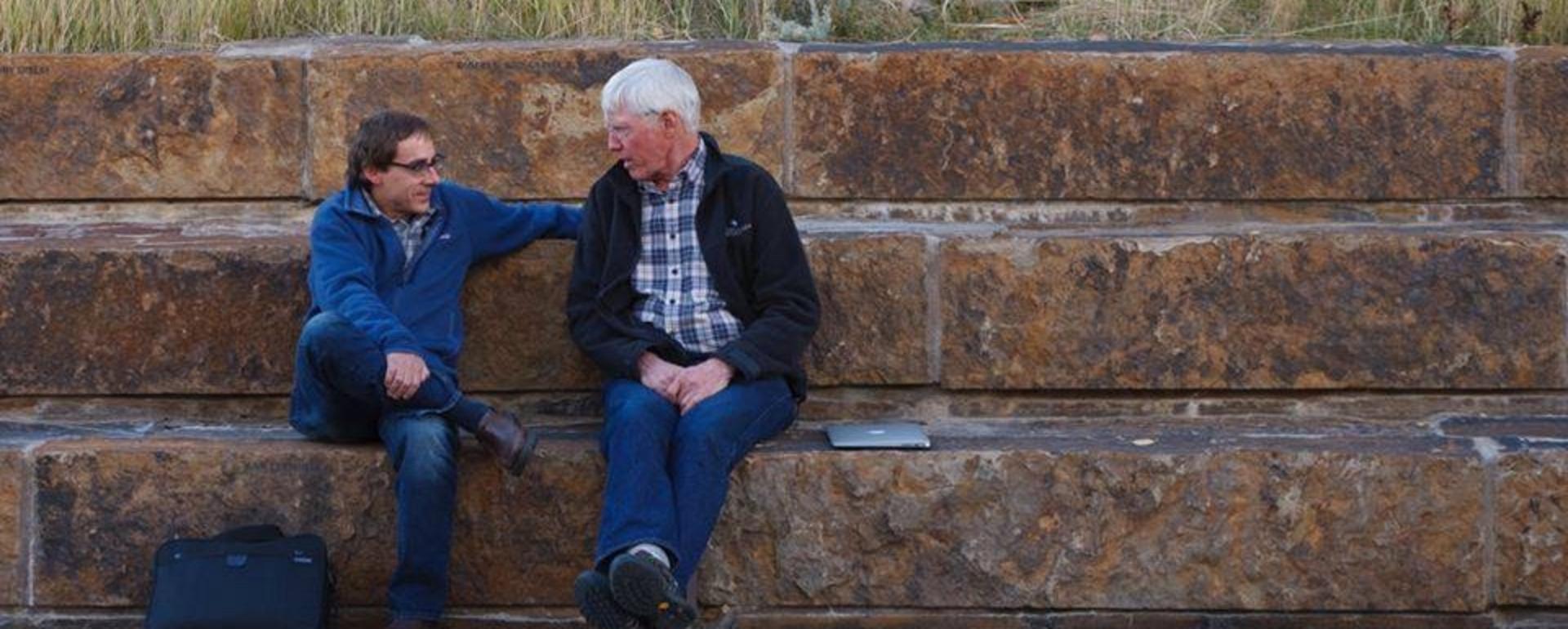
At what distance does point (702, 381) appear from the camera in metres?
5.07

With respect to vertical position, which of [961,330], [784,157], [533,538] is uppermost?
[784,157]

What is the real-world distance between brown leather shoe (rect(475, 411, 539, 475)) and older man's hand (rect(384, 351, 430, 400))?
0.18m

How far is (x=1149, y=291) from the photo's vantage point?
547cm

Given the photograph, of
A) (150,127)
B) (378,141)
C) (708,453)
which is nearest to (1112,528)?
(708,453)

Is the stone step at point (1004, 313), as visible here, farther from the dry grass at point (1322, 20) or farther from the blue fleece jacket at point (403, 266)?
the dry grass at point (1322, 20)

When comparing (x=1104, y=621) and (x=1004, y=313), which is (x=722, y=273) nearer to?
(x=1004, y=313)

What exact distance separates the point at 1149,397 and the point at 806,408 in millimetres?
858

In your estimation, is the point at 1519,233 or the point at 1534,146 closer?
the point at 1519,233

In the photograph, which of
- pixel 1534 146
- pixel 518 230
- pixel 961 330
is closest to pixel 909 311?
pixel 961 330

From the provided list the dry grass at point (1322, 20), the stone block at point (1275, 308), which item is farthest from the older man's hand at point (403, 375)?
the dry grass at point (1322, 20)

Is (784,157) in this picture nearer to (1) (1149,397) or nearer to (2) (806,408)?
(2) (806,408)

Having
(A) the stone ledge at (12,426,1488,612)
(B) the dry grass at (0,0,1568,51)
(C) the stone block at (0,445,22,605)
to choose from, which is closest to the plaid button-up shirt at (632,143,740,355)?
(A) the stone ledge at (12,426,1488,612)

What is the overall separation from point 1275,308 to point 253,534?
250cm

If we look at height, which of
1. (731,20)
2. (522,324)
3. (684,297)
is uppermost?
(731,20)
